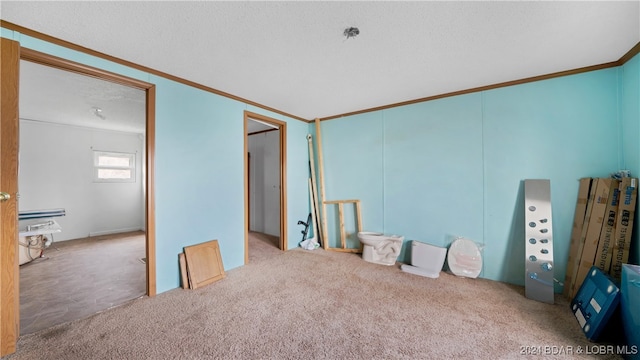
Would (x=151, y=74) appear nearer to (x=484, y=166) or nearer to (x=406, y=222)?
(x=406, y=222)

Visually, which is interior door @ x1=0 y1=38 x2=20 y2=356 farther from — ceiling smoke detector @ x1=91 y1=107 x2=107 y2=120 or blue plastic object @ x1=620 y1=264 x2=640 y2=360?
blue plastic object @ x1=620 y1=264 x2=640 y2=360

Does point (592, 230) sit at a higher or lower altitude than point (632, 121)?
lower

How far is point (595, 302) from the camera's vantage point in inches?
70.1

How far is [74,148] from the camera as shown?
15.6 feet

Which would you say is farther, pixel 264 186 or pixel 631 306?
pixel 264 186

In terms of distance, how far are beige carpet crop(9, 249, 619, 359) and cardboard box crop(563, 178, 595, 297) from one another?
0.29m

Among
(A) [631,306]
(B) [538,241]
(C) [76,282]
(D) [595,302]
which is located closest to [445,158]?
(B) [538,241]

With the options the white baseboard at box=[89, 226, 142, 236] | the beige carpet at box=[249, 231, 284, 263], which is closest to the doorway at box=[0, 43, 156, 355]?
the beige carpet at box=[249, 231, 284, 263]

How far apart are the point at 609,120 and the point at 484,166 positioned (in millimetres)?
1070

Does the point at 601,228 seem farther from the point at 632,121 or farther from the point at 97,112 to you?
the point at 97,112

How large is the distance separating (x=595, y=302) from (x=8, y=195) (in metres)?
4.39

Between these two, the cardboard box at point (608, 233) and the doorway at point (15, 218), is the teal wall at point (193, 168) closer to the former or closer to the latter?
the doorway at point (15, 218)

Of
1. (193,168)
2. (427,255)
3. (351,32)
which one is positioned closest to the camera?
(351,32)

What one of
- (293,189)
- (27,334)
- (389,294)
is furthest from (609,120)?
(27,334)
